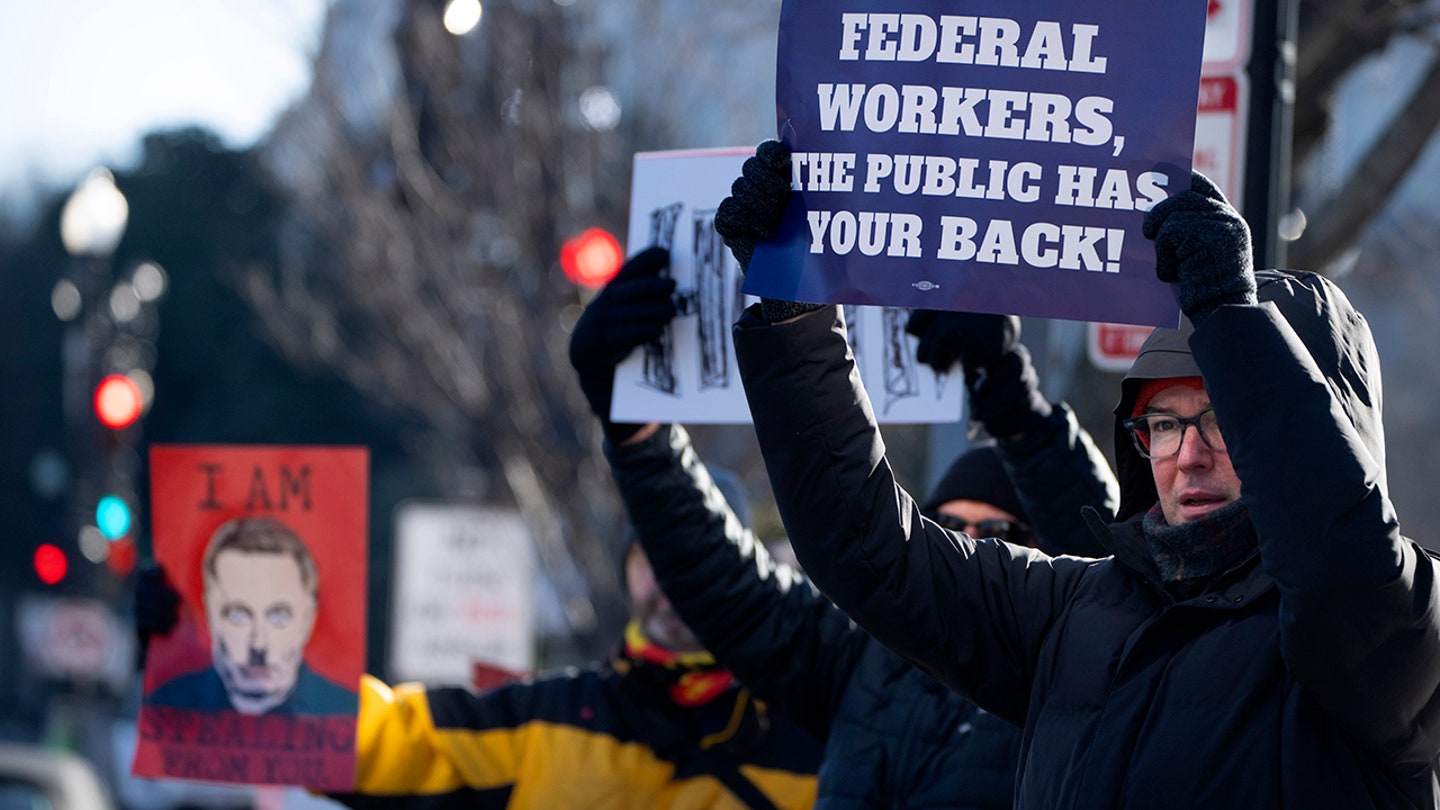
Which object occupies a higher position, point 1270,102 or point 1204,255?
point 1270,102

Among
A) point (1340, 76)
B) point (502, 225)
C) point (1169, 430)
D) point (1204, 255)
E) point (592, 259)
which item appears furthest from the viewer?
point (502, 225)

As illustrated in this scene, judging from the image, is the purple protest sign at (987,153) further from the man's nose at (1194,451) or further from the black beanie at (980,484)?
the black beanie at (980,484)

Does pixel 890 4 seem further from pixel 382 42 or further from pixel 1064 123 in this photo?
pixel 382 42

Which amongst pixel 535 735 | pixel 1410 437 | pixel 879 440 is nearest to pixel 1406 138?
pixel 535 735

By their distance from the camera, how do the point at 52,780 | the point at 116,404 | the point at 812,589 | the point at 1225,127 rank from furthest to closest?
the point at 116,404 → the point at 52,780 → the point at 1225,127 → the point at 812,589

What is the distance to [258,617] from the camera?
3914 millimetres

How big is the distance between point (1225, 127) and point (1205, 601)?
88.2 inches

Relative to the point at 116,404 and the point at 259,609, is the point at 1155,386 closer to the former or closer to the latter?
the point at 259,609

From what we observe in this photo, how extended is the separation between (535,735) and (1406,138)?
447 centimetres

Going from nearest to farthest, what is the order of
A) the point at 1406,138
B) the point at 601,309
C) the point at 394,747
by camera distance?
1. the point at 601,309
2. the point at 394,747
3. the point at 1406,138

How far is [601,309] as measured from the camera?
3305 millimetres

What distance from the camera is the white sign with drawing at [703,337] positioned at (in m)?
3.33

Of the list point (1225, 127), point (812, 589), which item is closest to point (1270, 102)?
point (1225, 127)

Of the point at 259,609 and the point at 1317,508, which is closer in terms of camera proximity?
the point at 1317,508
